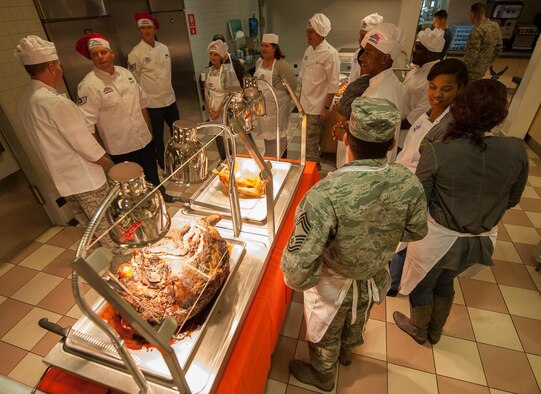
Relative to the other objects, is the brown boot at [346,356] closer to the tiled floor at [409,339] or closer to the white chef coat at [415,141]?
the tiled floor at [409,339]

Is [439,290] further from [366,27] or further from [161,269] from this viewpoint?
[366,27]

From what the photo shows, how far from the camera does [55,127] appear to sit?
2.23 metres

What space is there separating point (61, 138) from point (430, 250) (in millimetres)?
2710

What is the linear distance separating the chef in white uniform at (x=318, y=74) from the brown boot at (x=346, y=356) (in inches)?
101

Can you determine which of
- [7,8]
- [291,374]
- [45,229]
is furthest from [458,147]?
[45,229]

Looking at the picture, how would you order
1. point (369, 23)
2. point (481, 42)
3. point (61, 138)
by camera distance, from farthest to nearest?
point (481, 42) < point (369, 23) < point (61, 138)

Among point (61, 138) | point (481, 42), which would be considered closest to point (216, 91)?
point (61, 138)

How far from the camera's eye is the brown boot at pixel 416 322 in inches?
81.7

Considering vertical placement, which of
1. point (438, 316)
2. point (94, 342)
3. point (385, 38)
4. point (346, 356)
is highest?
point (385, 38)

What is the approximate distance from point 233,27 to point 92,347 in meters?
6.49

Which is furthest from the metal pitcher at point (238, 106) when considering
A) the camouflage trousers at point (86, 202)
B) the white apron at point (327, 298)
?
the camouflage trousers at point (86, 202)

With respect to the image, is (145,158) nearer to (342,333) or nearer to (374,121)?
(342,333)

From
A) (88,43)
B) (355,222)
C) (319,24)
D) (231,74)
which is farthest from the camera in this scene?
(231,74)

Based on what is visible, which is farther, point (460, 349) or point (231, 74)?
point (231, 74)
